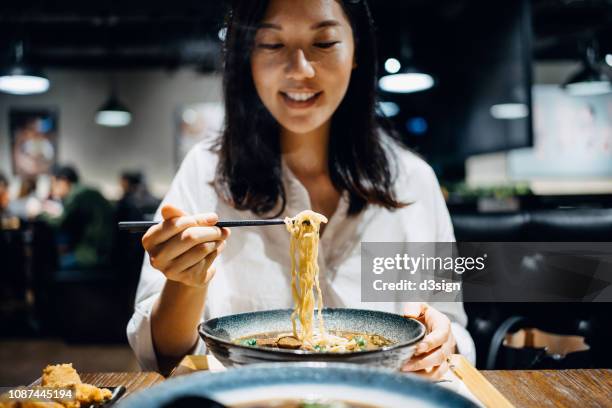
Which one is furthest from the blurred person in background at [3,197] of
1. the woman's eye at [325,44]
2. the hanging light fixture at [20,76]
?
the woman's eye at [325,44]

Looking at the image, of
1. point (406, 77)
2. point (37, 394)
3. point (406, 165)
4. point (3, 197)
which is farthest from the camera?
point (3, 197)

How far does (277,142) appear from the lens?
1856mm

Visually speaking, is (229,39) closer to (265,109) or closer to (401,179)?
(265,109)

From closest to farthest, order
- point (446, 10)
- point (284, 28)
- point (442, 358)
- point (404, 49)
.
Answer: point (442, 358) → point (284, 28) → point (404, 49) → point (446, 10)

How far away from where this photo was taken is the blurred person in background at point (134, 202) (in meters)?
5.25

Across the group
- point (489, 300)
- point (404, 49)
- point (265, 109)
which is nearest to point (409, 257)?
point (489, 300)

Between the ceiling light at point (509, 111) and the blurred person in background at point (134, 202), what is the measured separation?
3.77 metres

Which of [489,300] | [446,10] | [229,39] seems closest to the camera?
[229,39]

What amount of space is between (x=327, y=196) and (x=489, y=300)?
2.52 feet

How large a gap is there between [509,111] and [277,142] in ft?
14.5

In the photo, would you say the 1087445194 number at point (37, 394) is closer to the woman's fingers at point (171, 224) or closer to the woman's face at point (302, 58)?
the woman's fingers at point (171, 224)

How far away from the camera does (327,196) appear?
1.85m

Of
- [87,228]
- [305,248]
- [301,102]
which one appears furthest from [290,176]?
[87,228]

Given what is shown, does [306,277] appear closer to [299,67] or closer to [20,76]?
[299,67]
